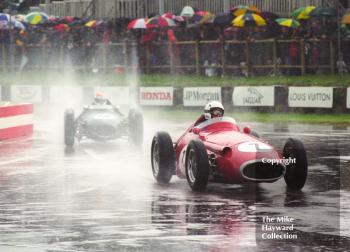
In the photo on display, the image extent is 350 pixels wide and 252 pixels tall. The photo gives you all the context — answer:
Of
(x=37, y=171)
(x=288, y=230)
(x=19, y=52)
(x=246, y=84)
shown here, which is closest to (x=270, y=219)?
(x=288, y=230)

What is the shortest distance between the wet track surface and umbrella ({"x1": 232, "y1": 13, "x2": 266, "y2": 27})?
52.4ft

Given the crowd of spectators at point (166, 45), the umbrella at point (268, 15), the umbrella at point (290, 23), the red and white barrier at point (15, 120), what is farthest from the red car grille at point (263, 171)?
the umbrella at point (268, 15)

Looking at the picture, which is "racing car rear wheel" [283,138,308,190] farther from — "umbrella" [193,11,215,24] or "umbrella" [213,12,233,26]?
"umbrella" [193,11,215,24]

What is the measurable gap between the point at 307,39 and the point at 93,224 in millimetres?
25392

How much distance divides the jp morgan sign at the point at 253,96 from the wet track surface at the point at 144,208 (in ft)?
42.8

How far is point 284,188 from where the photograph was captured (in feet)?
52.0

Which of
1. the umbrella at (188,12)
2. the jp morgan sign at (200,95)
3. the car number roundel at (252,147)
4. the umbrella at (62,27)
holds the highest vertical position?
the umbrella at (188,12)

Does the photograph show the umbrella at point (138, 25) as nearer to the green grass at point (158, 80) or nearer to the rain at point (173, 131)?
the rain at point (173, 131)

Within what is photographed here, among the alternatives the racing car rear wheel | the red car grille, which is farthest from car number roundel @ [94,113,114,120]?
the red car grille

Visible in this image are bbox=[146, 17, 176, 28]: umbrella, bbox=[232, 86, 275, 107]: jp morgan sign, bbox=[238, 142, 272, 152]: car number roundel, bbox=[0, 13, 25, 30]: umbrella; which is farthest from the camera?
bbox=[0, 13, 25, 30]: umbrella

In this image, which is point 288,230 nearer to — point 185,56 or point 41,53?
point 185,56

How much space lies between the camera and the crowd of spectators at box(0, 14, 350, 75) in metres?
37.3

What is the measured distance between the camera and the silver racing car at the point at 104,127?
24328 millimetres

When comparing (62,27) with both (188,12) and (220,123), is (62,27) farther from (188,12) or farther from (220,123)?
(220,123)
